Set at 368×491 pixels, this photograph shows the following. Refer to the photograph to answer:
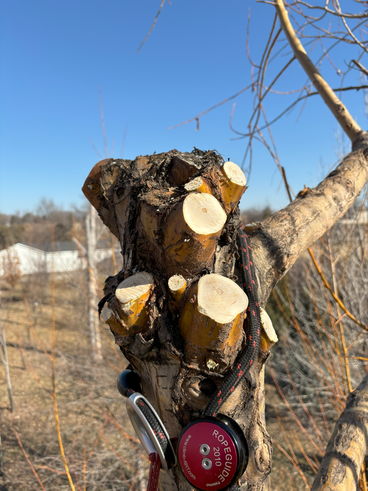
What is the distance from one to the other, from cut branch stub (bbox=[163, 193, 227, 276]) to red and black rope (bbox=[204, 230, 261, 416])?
0.13 metres

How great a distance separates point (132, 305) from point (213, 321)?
0.62ft

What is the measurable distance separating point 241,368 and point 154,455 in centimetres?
28

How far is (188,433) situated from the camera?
68cm

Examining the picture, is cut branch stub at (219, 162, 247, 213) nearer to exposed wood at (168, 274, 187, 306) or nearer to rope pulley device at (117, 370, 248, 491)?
exposed wood at (168, 274, 187, 306)

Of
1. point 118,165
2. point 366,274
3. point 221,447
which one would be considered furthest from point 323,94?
point 366,274

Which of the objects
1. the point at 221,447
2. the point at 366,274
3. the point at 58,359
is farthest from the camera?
the point at 58,359

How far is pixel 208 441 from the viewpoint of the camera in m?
0.65

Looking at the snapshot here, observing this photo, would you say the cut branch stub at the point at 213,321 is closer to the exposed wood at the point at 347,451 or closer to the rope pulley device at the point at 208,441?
the rope pulley device at the point at 208,441

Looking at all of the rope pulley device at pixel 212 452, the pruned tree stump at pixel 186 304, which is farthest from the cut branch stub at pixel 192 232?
the rope pulley device at pixel 212 452

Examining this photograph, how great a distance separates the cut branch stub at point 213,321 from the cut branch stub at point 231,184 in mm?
204

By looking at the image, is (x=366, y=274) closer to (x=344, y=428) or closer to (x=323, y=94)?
(x=323, y=94)

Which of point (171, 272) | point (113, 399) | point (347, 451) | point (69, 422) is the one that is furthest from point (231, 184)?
point (69, 422)

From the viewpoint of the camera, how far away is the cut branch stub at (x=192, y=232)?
708 mm

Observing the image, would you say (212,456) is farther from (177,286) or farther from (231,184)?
(231,184)
